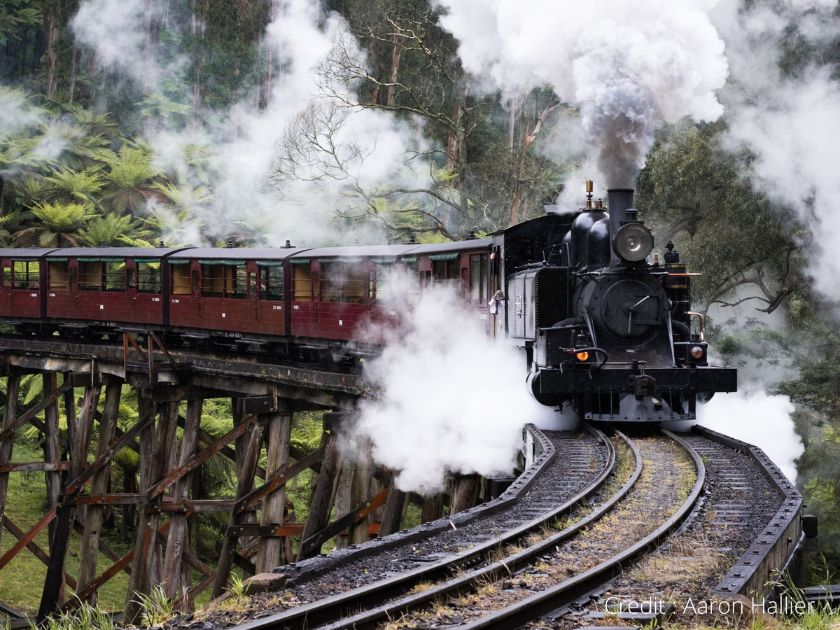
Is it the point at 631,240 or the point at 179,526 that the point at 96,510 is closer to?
the point at 179,526

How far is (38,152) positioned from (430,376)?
22.7 m

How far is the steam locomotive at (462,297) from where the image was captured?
34.9 feet

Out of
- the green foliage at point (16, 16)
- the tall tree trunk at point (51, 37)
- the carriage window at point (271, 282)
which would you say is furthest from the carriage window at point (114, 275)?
the green foliage at point (16, 16)

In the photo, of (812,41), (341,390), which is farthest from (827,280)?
(341,390)

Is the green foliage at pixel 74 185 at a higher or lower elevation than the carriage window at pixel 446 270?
higher

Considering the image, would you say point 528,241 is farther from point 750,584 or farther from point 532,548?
point 750,584

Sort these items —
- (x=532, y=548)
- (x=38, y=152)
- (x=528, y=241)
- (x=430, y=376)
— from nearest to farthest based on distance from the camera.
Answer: (x=532, y=548)
(x=528, y=241)
(x=430, y=376)
(x=38, y=152)

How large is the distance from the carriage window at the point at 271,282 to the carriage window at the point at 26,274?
6210 millimetres

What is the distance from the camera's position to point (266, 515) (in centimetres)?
1231

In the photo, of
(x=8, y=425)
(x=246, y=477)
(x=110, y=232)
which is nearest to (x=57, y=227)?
(x=110, y=232)

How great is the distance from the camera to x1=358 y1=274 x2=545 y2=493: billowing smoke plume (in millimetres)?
10461

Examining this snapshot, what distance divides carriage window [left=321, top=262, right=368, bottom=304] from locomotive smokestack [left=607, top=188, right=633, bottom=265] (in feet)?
18.4

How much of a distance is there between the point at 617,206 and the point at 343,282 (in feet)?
20.8

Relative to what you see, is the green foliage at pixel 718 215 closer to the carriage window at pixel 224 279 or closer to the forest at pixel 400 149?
the forest at pixel 400 149
